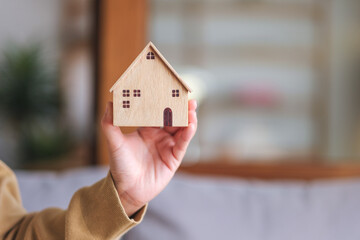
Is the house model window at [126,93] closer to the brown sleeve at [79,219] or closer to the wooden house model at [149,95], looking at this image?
the wooden house model at [149,95]

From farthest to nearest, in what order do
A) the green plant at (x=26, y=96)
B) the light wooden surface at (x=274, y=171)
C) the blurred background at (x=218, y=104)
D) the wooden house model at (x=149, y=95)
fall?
the green plant at (x=26, y=96) → the light wooden surface at (x=274, y=171) → the blurred background at (x=218, y=104) → the wooden house model at (x=149, y=95)

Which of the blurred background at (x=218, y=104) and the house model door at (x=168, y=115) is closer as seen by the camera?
the house model door at (x=168, y=115)

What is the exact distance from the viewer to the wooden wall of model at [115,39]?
192cm

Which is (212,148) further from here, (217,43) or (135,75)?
(135,75)

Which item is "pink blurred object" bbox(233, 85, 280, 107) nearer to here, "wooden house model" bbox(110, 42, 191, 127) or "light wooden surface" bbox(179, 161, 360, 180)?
"light wooden surface" bbox(179, 161, 360, 180)

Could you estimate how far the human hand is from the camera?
0.66 meters

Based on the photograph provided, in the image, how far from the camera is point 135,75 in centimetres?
62

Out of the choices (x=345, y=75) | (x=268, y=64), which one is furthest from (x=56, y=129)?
(x=345, y=75)

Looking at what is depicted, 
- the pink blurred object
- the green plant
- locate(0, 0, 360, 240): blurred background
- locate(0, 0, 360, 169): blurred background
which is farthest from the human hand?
the green plant

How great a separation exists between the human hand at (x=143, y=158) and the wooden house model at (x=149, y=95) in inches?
1.3

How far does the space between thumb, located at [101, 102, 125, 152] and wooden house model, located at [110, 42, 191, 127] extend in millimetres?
25

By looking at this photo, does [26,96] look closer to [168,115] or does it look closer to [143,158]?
[143,158]

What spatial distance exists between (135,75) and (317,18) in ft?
7.21

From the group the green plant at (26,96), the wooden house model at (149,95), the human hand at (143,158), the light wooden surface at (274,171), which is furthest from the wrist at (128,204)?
the green plant at (26,96)
